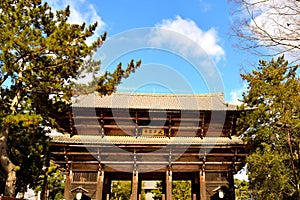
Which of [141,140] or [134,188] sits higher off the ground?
[141,140]

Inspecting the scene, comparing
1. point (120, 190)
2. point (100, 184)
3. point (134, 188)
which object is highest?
point (120, 190)

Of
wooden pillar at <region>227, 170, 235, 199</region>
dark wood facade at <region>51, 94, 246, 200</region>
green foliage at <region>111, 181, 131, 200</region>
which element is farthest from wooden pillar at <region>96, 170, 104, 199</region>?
green foliage at <region>111, 181, 131, 200</region>

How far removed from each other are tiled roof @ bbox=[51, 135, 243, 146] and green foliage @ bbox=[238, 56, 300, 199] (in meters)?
1.48

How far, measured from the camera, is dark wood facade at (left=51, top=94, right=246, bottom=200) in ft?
56.0

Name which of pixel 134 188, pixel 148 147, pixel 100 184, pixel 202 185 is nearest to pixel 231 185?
pixel 202 185

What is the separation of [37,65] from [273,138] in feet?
43.1

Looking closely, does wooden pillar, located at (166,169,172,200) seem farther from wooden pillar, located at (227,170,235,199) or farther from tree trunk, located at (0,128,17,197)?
tree trunk, located at (0,128,17,197)

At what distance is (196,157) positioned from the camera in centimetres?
1777

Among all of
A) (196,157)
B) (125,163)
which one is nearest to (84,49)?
(125,163)

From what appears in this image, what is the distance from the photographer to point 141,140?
57.5ft

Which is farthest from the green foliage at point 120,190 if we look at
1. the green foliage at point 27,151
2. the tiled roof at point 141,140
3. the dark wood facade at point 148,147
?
the tiled roof at point 141,140

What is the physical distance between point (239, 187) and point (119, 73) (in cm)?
2955

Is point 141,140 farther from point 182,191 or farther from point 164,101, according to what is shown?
point 182,191

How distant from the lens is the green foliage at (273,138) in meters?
14.4
